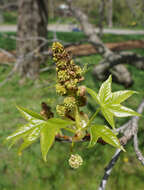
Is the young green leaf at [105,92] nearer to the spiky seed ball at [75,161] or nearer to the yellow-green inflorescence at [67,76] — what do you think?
the yellow-green inflorescence at [67,76]

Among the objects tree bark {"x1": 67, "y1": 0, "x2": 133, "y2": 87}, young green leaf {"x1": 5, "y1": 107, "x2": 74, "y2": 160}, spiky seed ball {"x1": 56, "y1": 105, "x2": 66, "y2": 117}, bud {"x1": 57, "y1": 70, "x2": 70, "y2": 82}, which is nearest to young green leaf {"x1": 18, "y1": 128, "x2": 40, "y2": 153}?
young green leaf {"x1": 5, "y1": 107, "x2": 74, "y2": 160}

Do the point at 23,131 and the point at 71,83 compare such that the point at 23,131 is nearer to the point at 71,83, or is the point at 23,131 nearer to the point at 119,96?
the point at 71,83

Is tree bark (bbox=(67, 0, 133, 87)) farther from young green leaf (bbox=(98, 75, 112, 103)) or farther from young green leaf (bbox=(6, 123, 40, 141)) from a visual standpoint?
young green leaf (bbox=(6, 123, 40, 141))

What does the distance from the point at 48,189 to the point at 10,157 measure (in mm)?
970

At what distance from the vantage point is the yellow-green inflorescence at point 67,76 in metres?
0.73

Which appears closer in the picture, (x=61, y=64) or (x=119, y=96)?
(x=61, y=64)

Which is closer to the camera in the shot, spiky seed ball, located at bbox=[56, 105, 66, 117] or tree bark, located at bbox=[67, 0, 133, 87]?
spiky seed ball, located at bbox=[56, 105, 66, 117]

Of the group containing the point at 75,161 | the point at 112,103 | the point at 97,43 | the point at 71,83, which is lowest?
the point at 75,161

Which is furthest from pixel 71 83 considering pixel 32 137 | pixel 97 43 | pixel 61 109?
pixel 97 43

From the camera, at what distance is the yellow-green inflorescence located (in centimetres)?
73

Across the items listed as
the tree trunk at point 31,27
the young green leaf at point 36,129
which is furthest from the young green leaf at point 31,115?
the tree trunk at point 31,27

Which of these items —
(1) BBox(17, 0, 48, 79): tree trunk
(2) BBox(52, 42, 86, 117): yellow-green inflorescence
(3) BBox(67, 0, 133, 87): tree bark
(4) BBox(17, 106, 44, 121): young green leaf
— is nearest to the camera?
(2) BBox(52, 42, 86, 117): yellow-green inflorescence

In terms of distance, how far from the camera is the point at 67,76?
2.46ft

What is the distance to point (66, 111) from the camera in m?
0.88
